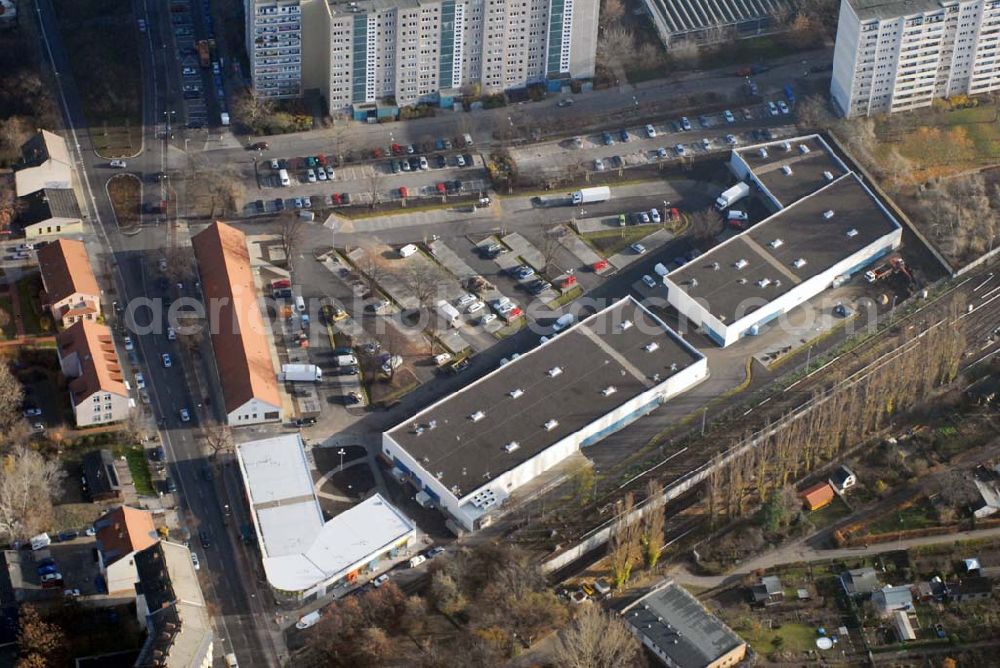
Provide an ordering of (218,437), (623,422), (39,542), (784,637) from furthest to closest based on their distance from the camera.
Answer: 1. (623,422)
2. (218,437)
3. (39,542)
4. (784,637)

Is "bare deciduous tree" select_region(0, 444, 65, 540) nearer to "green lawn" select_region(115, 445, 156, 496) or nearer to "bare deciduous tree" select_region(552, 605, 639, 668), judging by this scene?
"green lawn" select_region(115, 445, 156, 496)

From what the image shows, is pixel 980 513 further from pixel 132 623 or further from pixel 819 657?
pixel 132 623

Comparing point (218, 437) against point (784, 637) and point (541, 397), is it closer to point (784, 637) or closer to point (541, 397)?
point (541, 397)

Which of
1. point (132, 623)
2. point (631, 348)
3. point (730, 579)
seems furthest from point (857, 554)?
point (132, 623)

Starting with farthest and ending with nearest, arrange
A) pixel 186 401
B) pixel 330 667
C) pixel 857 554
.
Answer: pixel 186 401, pixel 857 554, pixel 330 667

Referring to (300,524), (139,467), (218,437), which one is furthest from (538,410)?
(139,467)

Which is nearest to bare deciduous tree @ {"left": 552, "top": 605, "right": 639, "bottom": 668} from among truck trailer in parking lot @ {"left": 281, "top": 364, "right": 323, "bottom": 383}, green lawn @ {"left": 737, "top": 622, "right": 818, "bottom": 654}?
green lawn @ {"left": 737, "top": 622, "right": 818, "bottom": 654}
